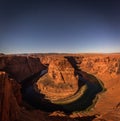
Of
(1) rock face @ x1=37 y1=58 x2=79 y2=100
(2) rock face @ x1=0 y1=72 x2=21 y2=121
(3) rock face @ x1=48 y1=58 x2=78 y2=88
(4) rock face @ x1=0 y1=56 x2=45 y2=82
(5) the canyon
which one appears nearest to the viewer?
(2) rock face @ x1=0 y1=72 x2=21 y2=121

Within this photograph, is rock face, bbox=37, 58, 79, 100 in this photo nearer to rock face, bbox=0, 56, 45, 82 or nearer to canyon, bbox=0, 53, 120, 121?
canyon, bbox=0, 53, 120, 121

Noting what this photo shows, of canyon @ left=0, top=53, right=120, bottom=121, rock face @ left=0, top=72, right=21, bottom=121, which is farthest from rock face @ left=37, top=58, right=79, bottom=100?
rock face @ left=0, top=72, right=21, bottom=121

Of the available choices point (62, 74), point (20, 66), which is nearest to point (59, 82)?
point (62, 74)

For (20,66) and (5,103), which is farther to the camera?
(20,66)

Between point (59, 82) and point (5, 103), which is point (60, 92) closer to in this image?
point (59, 82)

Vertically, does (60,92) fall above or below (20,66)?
below

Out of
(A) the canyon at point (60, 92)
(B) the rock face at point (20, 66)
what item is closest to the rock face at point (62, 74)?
(A) the canyon at point (60, 92)

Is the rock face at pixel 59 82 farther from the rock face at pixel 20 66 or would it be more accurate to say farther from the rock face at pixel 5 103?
the rock face at pixel 5 103

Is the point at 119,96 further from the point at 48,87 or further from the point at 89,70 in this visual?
the point at 89,70
